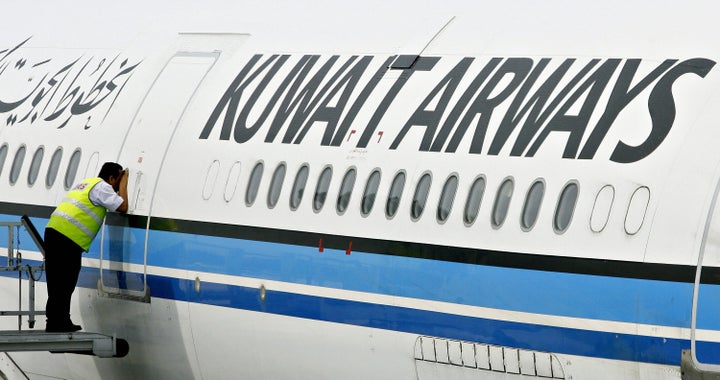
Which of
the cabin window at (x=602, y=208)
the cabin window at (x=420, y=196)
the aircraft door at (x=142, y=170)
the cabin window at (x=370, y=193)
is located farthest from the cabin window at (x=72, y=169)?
the cabin window at (x=602, y=208)

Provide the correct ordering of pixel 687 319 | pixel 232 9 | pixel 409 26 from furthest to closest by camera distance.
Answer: pixel 232 9 → pixel 409 26 → pixel 687 319

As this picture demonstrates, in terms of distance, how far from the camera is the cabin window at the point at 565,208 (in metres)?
10.6

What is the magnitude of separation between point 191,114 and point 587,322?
4878 millimetres

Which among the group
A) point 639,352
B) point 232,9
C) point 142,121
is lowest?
point 639,352

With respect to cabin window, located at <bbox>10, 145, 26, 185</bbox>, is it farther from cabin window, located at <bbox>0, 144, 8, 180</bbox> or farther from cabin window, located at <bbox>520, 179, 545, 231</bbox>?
cabin window, located at <bbox>520, 179, 545, 231</bbox>

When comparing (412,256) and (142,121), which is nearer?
(412,256)

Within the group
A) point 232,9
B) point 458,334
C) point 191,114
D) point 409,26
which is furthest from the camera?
point 232,9

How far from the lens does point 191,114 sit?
1388 cm

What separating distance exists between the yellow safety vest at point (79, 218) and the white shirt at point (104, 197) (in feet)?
0.14

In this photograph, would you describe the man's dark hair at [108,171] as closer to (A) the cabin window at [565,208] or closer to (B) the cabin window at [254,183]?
(B) the cabin window at [254,183]

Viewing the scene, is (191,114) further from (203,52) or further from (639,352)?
(639,352)

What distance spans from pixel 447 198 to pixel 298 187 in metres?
1.65

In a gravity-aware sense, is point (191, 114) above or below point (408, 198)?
above

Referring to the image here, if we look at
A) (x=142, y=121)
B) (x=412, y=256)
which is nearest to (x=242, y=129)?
(x=142, y=121)
